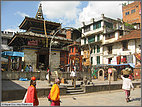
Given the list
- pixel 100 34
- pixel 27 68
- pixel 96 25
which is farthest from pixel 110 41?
pixel 27 68

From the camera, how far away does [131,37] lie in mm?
29797

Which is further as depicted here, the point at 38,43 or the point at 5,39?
the point at 5,39

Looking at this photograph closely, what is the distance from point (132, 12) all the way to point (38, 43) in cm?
4648

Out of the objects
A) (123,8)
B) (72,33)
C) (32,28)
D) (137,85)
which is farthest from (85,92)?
(123,8)

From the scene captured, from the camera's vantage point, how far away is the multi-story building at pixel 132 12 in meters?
52.8

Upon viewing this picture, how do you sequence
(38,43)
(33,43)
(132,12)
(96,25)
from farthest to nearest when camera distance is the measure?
(132,12)
(96,25)
(38,43)
(33,43)

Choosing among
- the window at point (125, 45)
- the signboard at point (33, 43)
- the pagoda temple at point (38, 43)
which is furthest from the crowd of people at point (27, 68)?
the window at point (125, 45)

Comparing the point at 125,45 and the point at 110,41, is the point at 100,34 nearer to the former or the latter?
the point at 110,41

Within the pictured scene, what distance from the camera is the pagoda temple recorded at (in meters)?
21.0

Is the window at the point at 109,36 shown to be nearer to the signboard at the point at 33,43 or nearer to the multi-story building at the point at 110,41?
the multi-story building at the point at 110,41

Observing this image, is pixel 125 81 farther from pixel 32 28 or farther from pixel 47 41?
pixel 32 28

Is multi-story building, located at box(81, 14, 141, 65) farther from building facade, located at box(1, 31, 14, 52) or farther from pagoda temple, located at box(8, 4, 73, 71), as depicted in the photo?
building facade, located at box(1, 31, 14, 52)

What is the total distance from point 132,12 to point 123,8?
5.62 metres

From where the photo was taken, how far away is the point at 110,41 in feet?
115
